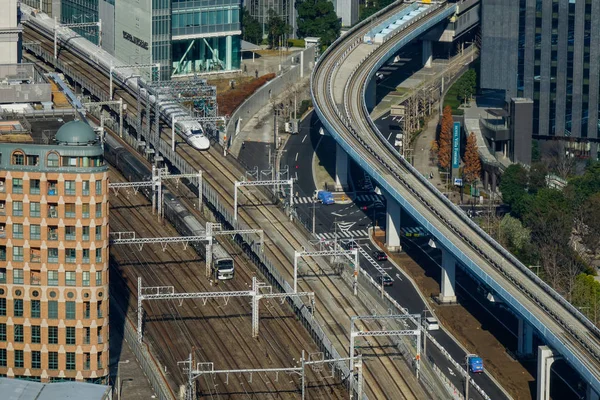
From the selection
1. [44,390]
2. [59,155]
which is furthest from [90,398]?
[59,155]

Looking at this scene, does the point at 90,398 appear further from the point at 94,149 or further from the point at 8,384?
the point at 94,149

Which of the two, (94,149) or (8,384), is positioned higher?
(94,149)

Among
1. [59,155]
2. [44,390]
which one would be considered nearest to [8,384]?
[44,390]

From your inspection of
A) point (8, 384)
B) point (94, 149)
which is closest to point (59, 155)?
point (94, 149)

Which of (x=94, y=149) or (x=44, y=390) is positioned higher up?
(x=94, y=149)

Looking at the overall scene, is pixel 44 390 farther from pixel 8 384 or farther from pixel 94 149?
pixel 94 149
